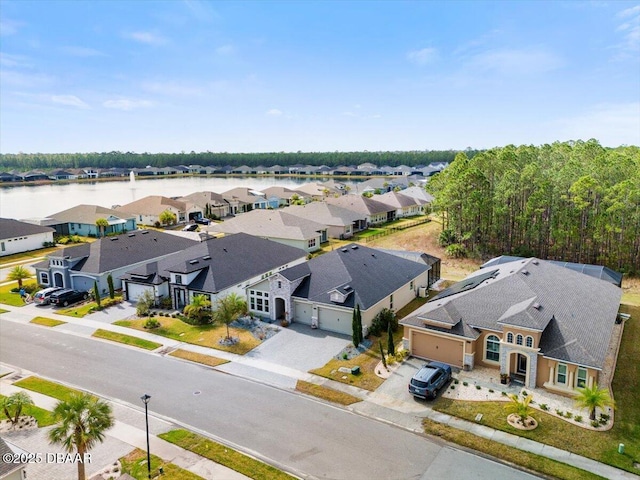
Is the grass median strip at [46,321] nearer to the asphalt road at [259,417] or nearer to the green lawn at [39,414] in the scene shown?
the asphalt road at [259,417]

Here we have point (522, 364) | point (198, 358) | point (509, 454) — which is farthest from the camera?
point (198, 358)

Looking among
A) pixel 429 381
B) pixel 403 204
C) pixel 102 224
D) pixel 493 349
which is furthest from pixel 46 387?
pixel 403 204

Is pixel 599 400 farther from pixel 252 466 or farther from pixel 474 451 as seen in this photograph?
pixel 252 466

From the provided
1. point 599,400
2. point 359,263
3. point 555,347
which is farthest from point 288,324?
point 599,400

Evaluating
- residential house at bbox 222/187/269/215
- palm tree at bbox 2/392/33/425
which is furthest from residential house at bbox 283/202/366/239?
palm tree at bbox 2/392/33/425

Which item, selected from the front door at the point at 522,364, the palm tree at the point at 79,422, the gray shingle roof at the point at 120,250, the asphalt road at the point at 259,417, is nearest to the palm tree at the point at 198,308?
the asphalt road at the point at 259,417

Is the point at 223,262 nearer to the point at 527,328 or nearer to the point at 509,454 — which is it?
the point at 527,328
